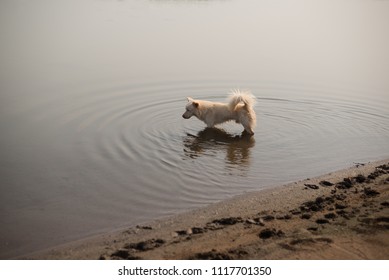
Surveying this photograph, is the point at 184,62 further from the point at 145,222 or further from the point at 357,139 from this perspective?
the point at 145,222

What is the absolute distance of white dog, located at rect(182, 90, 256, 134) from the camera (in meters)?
11.7

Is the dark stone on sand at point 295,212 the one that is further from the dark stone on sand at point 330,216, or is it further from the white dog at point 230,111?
the white dog at point 230,111

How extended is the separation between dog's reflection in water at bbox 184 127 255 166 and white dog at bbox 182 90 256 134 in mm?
305

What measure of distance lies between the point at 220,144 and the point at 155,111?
2.68 metres

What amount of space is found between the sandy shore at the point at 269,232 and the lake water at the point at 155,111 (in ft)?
1.58

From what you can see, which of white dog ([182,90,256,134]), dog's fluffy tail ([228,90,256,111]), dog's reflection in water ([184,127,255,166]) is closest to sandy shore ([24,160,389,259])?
dog's reflection in water ([184,127,255,166])

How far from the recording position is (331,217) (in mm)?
6883

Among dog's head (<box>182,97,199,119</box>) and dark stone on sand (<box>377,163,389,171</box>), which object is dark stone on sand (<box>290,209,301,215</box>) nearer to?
dark stone on sand (<box>377,163,389,171</box>)

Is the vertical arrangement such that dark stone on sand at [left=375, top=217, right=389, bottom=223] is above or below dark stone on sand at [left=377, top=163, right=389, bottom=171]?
below

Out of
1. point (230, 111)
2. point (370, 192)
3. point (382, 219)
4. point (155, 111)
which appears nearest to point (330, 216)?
point (382, 219)

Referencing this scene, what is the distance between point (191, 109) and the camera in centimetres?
1234

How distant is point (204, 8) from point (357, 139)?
2059 cm
